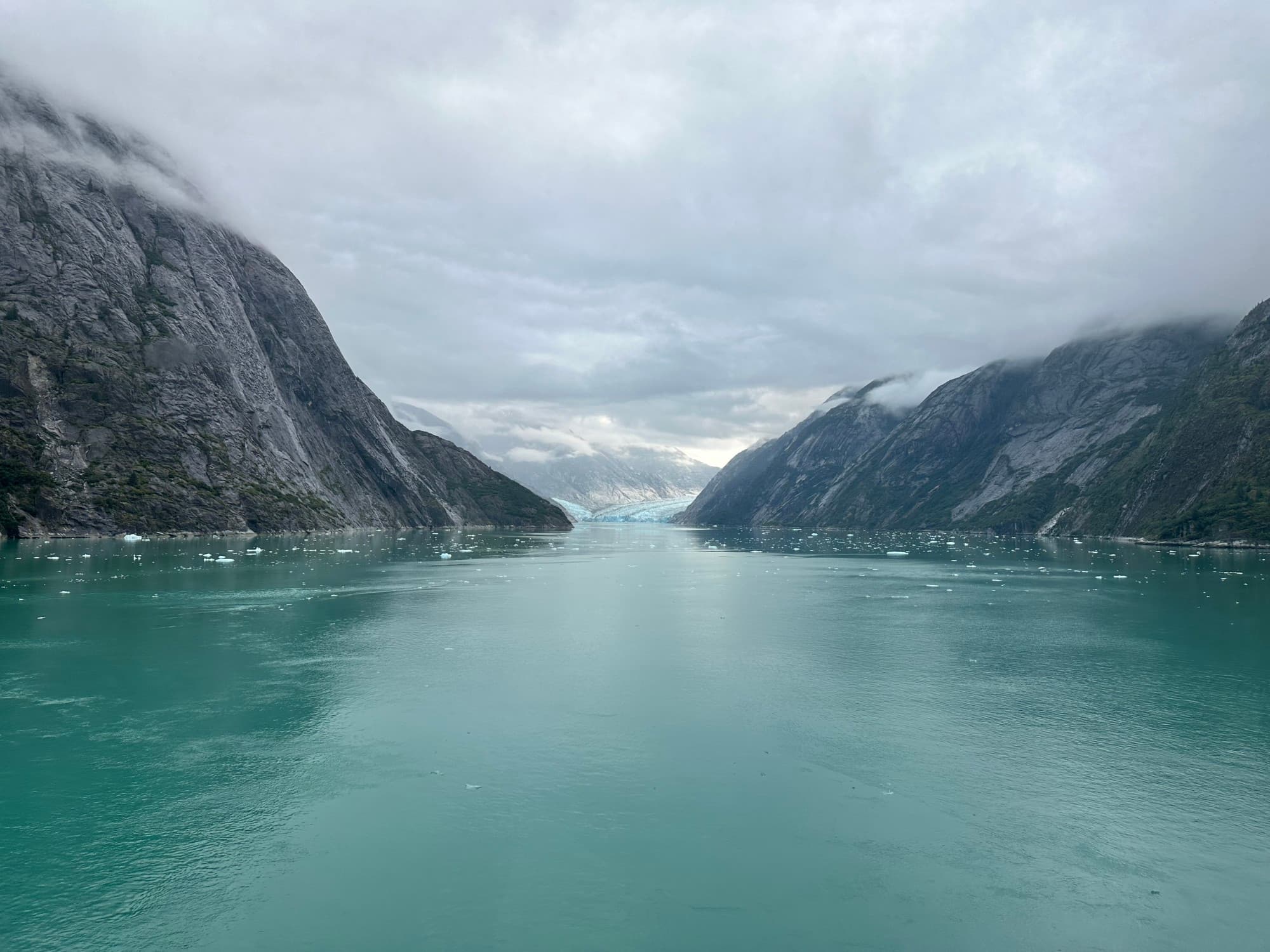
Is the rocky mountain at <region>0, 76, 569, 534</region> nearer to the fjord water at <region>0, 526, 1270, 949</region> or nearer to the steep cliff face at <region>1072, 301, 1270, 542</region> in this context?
the fjord water at <region>0, 526, 1270, 949</region>

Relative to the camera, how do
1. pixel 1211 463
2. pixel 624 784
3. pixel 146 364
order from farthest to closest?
1. pixel 1211 463
2. pixel 146 364
3. pixel 624 784

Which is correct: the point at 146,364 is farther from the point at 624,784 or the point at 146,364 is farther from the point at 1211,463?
the point at 1211,463

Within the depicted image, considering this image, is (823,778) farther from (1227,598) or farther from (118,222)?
(118,222)

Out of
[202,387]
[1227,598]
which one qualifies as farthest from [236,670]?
[202,387]

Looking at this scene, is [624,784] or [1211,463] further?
[1211,463]

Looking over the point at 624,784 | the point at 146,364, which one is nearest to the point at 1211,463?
the point at 624,784
